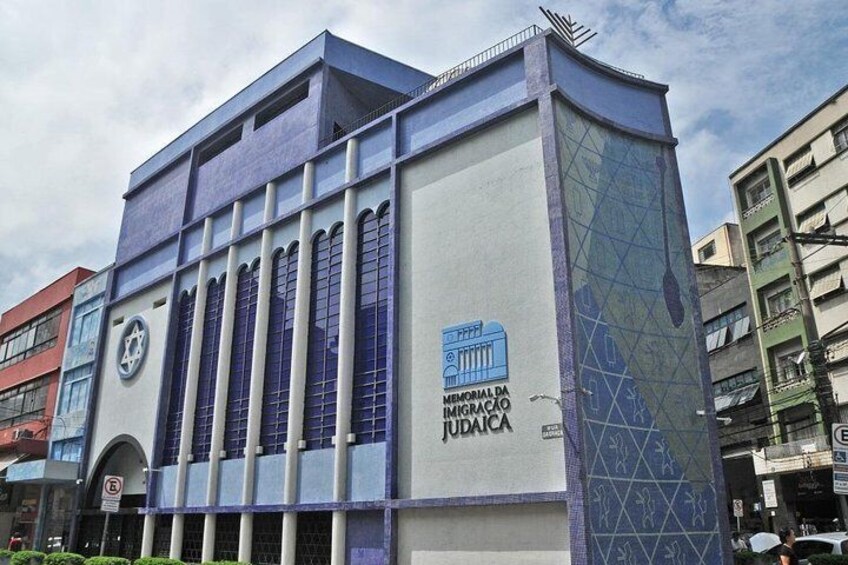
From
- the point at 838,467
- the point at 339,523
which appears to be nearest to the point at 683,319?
the point at 838,467

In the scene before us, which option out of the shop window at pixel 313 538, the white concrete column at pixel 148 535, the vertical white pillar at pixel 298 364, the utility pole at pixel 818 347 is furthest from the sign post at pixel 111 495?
the utility pole at pixel 818 347

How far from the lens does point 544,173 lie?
786 inches

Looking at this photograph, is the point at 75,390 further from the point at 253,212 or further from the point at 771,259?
the point at 771,259

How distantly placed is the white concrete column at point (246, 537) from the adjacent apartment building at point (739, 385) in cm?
2309

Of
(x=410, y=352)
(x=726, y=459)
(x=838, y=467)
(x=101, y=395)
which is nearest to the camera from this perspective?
(x=838, y=467)

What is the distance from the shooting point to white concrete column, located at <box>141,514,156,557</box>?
27891mm

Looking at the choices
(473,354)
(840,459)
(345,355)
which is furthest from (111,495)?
(840,459)

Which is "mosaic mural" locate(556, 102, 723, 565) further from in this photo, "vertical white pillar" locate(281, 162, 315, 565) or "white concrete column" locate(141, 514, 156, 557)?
"white concrete column" locate(141, 514, 156, 557)

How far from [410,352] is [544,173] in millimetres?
6396

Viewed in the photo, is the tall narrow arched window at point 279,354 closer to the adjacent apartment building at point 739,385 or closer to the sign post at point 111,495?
the sign post at point 111,495

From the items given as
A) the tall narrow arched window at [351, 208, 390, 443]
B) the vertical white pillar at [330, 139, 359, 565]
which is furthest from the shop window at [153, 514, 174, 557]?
the tall narrow arched window at [351, 208, 390, 443]

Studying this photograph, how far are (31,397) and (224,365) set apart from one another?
19.9 meters

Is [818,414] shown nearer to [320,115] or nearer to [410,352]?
[410,352]

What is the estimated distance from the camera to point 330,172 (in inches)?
1043
